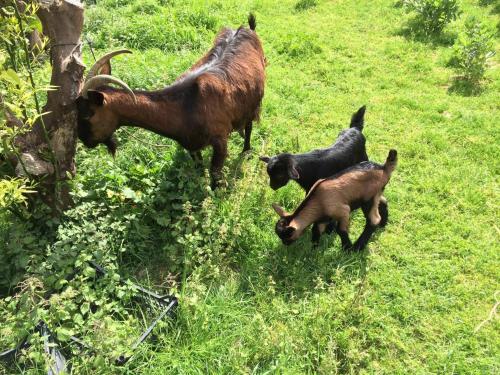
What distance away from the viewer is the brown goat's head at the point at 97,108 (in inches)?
149

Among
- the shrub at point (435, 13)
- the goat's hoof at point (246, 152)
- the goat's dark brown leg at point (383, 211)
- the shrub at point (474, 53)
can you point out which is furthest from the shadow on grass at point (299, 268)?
the shrub at point (435, 13)

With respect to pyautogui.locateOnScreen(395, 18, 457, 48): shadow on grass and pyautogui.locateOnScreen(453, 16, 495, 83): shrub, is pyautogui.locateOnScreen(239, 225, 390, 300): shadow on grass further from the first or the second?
pyautogui.locateOnScreen(395, 18, 457, 48): shadow on grass

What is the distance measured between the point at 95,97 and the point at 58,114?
0.36m

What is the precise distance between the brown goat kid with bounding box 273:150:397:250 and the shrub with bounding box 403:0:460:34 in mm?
5084

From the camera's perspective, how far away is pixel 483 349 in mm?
3648

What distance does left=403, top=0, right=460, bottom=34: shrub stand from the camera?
787 cm

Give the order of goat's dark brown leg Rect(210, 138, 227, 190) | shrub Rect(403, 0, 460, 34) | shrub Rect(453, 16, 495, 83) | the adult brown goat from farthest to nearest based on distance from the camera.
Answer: shrub Rect(403, 0, 460, 34)
shrub Rect(453, 16, 495, 83)
goat's dark brown leg Rect(210, 138, 227, 190)
the adult brown goat

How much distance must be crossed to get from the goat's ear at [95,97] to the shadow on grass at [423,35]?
630 cm

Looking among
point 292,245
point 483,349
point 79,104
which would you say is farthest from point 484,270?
point 79,104

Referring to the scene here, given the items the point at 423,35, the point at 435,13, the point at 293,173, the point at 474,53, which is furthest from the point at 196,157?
the point at 435,13

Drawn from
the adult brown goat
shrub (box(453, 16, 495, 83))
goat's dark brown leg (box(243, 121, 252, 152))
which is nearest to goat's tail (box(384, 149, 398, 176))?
the adult brown goat

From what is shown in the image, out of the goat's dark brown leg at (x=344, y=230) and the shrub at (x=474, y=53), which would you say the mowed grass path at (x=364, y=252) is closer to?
the goat's dark brown leg at (x=344, y=230)

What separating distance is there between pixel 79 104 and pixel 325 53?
16.6 feet

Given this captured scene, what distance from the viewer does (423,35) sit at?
8.12m
